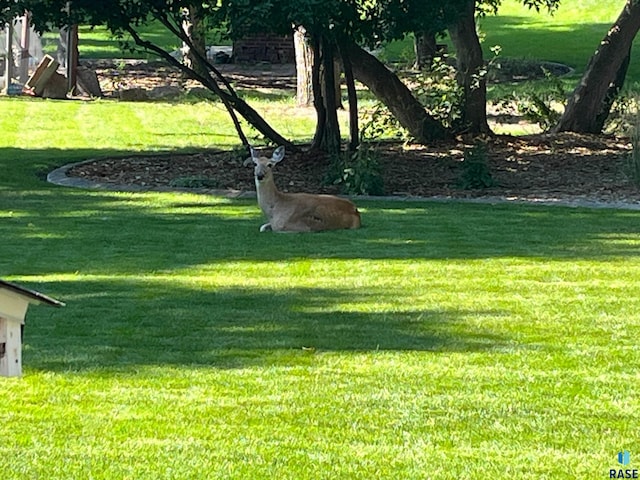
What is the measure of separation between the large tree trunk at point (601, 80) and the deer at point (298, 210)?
10.7 m

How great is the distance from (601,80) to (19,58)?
55.4 feet

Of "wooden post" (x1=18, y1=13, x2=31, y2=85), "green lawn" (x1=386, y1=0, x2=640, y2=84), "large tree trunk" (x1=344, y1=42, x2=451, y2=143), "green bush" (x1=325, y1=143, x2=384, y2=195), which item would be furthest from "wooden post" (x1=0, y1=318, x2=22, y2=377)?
"green lawn" (x1=386, y1=0, x2=640, y2=84)

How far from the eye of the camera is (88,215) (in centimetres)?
1533

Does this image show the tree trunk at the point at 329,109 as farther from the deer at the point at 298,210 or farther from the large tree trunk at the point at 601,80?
the deer at the point at 298,210

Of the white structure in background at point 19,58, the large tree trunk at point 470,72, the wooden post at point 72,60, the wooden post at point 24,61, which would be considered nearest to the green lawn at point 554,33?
the wooden post at point 72,60

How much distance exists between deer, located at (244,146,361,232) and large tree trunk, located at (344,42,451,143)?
25.7ft

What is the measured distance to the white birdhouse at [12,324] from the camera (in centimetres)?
411

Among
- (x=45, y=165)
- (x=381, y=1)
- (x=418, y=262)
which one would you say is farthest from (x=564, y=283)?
(x=45, y=165)

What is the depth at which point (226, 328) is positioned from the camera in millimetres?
9125

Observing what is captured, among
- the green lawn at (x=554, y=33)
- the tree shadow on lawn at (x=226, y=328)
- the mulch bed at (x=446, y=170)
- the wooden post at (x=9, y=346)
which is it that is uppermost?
the wooden post at (x=9, y=346)

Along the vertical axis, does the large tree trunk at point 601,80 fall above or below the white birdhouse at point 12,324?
below

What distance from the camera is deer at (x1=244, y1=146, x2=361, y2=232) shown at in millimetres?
13984

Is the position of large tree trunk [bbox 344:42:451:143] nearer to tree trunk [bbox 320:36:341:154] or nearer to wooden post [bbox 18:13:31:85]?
tree trunk [bbox 320:36:341:154]

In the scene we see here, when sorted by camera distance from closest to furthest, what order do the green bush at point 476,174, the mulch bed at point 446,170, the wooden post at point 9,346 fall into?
1. the wooden post at point 9,346
2. the mulch bed at point 446,170
3. the green bush at point 476,174
